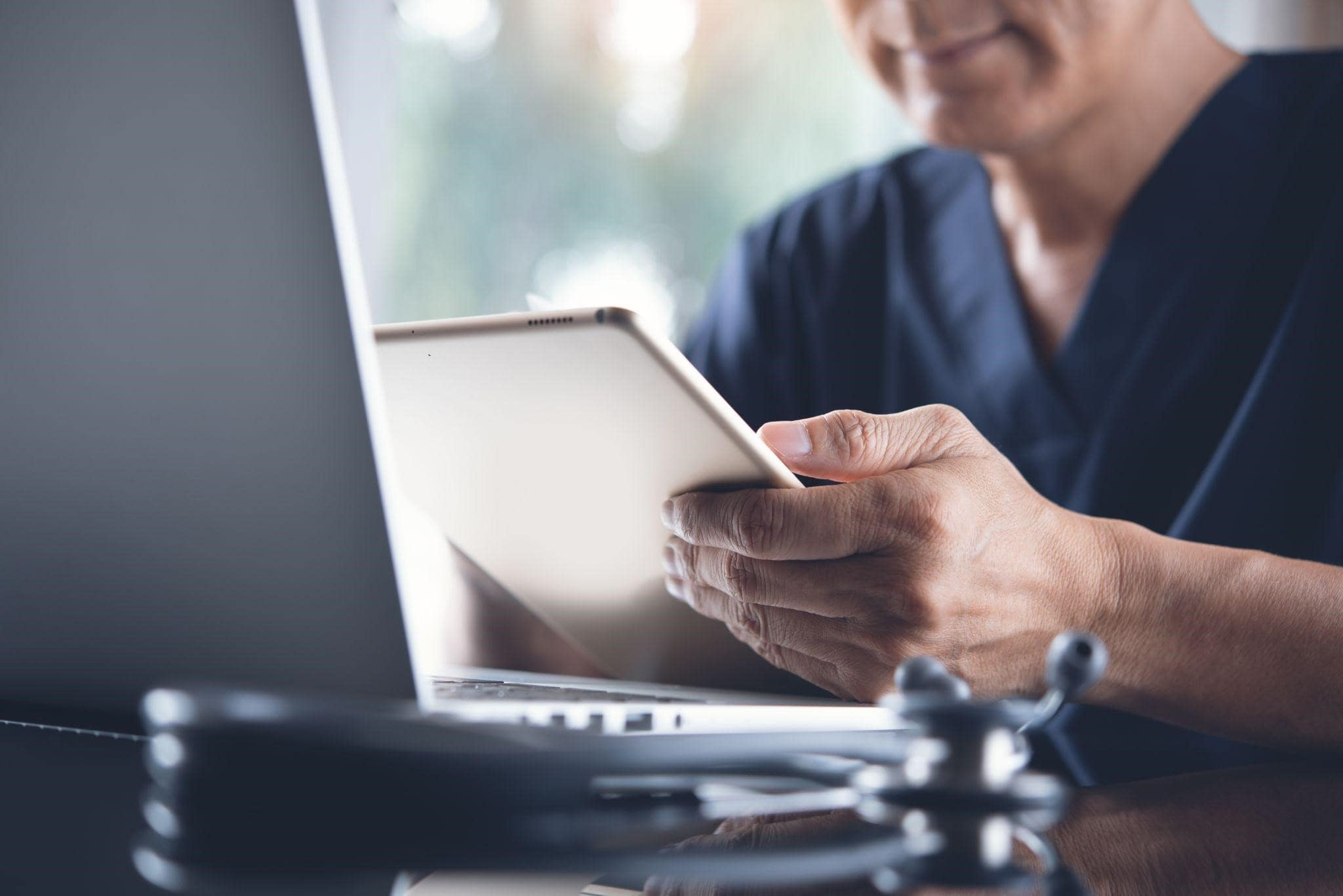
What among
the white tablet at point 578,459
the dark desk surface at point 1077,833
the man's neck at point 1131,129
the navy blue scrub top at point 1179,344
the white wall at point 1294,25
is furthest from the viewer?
the white wall at point 1294,25

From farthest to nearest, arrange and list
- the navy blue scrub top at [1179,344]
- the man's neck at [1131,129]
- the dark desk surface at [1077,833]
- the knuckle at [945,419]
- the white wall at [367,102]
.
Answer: the white wall at [367,102] < the man's neck at [1131,129] < the navy blue scrub top at [1179,344] < the knuckle at [945,419] < the dark desk surface at [1077,833]

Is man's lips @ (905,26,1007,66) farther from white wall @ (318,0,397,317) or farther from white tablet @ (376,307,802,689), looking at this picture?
white wall @ (318,0,397,317)

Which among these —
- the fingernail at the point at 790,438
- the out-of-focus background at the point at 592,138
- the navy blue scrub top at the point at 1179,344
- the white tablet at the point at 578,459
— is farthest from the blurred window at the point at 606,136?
the fingernail at the point at 790,438

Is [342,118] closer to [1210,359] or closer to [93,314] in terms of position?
[1210,359]

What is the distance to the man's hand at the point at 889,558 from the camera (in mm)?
469

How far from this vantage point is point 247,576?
0.32 meters

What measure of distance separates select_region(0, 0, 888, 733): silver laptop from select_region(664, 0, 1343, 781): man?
14 centimetres

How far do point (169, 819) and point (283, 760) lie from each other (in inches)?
2.9

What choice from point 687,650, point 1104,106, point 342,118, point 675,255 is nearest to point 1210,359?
point 1104,106

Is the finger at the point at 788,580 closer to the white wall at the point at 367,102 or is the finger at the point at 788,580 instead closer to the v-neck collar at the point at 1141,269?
the v-neck collar at the point at 1141,269

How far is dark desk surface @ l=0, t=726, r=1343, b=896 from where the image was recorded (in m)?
0.25

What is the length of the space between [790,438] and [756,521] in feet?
0.16

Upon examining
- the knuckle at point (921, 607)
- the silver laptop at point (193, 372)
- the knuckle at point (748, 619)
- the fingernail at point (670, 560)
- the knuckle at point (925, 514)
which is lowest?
the knuckle at point (748, 619)

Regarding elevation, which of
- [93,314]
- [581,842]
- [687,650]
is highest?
[93,314]
